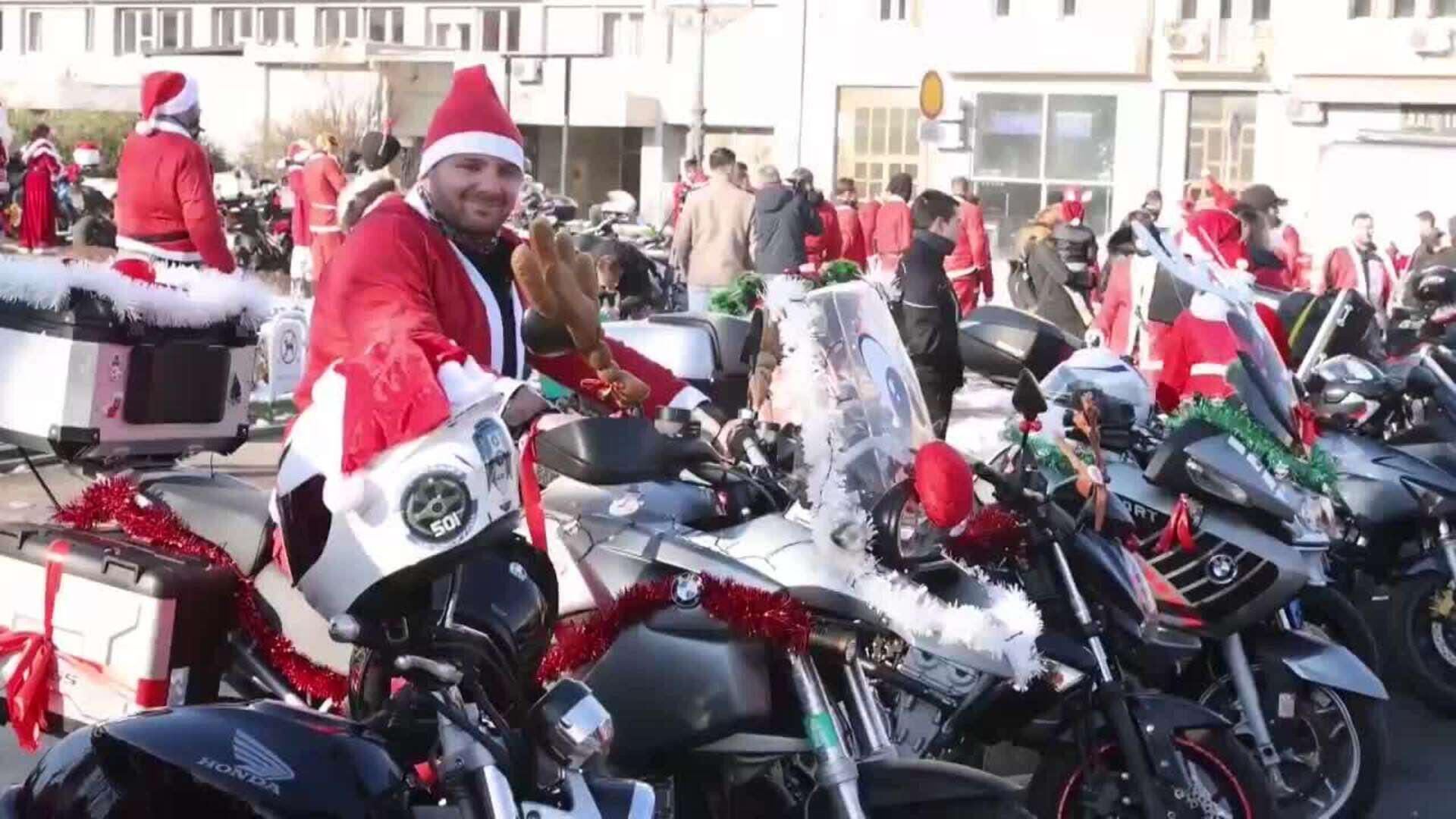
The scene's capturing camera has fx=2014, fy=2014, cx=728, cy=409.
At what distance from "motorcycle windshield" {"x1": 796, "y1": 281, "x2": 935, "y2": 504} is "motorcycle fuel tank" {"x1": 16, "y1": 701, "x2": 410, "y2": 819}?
52.6 inches

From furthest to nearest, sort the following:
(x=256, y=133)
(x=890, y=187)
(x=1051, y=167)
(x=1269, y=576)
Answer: (x=256, y=133)
(x=1051, y=167)
(x=890, y=187)
(x=1269, y=576)

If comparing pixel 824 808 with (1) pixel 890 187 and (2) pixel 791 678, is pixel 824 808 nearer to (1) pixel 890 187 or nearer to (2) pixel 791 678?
(2) pixel 791 678

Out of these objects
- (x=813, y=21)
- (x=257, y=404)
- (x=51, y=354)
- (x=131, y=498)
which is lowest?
(x=257, y=404)

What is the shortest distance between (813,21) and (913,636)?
130 ft

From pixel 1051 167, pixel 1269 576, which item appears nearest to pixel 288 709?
pixel 1269 576

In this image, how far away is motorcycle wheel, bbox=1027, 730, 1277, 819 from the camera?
4.54m

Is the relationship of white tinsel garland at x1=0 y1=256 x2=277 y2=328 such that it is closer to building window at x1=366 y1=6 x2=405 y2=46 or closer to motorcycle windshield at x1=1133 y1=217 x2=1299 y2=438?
motorcycle windshield at x1=1133 y1=217 x2=1299 y2=438

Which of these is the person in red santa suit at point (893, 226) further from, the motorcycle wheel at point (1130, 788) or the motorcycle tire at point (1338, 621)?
the motorcycle wheel at point (1130, 788)

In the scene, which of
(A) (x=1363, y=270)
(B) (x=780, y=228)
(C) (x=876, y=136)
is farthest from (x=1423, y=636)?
(C) (x=876, y=136)

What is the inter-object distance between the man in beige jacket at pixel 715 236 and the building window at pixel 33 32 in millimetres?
55396

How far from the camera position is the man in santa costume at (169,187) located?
899cm

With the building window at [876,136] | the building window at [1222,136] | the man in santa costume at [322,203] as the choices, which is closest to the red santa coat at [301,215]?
the man in santa costume at [322,203]

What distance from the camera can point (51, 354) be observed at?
4.20 metres

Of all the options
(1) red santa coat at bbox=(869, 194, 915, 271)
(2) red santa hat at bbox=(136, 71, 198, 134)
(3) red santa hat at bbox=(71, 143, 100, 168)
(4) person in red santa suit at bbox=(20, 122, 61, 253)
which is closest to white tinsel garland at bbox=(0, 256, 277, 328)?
(2) red santa hat at bbox=(136, 71, 198, 134)
